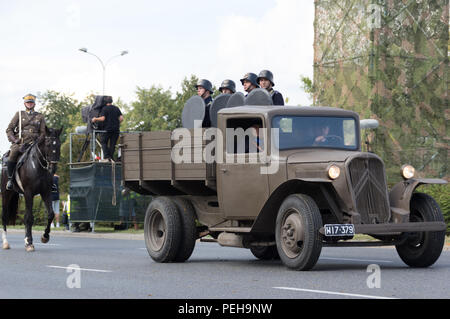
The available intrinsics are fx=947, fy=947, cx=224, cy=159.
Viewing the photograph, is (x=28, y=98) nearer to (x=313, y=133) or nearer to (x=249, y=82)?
(x=249, y=82)

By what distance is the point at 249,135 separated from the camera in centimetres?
1421

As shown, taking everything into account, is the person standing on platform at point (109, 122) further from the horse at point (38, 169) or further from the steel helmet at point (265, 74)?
the steel helmet at point (265, 74)

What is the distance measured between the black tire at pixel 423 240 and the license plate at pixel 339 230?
1.57 m

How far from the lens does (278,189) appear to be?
13102 millimetres

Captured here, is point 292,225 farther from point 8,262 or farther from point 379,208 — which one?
point 8,262

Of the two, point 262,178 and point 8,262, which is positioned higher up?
point 262,178

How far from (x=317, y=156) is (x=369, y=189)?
92 centimetres

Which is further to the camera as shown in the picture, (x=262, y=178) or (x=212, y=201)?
(x=212, y=201)

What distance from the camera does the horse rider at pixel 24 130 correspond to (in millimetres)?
19531

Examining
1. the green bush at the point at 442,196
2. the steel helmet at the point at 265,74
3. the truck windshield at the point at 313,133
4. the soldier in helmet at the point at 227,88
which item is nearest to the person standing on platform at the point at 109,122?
the green bush at the point at 442,196

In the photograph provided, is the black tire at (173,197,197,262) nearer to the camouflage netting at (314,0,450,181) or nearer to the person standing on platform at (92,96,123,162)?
the person standing on platform at (92,96,123,162)

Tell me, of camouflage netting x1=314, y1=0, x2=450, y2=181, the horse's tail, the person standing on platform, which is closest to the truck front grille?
the horse's tail

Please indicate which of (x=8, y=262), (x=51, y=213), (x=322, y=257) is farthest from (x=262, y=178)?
(x=51, y=213)
